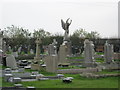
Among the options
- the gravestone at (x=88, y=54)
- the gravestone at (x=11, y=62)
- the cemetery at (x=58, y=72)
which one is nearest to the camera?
the cemetery at (x=58, y=72)

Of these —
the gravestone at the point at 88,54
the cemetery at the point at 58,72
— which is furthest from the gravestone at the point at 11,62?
the gravestone at the point at 88,54

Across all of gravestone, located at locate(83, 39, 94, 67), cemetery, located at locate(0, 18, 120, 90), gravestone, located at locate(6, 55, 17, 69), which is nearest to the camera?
cemetery, located at locate(0, 18, 120, 90)

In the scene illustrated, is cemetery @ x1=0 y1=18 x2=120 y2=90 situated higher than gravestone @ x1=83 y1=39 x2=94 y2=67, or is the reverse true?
gravestone @ x1=83 y1=39 x2=94 y2=67

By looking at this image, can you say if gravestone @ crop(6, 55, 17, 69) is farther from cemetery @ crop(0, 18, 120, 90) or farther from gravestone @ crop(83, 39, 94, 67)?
gravestone @ crop(83, 39, 94, 67)

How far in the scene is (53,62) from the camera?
60.6 ft

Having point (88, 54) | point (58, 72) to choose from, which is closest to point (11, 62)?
point (58, 72)

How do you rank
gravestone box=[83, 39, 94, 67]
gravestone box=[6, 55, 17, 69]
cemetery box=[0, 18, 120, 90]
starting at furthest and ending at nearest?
gravestone box=[83, 39, 94, 67] → gravestone box=[6, 55, 17, 69] → cemetery box=[0, 18, 120, 90]

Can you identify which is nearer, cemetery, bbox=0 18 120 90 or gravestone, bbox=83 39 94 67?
cemetery, bbox=0 18 120 90

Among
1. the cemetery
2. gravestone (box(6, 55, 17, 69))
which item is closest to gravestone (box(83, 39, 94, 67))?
the cemetery

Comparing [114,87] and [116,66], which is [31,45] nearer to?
[116,66]

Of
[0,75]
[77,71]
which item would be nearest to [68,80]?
[0,75]

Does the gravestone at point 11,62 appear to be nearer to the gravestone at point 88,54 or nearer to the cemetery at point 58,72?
the cemetery at point 58,72

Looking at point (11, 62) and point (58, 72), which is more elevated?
point (11, 62)

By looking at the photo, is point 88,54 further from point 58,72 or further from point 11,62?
point 11,62
